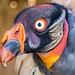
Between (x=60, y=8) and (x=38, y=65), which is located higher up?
(x=60, y=8)

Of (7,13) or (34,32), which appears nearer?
(34,32)

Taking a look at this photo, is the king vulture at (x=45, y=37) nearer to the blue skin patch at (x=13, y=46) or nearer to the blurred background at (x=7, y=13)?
the blue skin patch at (x=13, y=46)

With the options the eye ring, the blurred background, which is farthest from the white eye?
the blurred background

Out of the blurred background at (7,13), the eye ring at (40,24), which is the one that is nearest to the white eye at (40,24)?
the eye ring at (40,24)

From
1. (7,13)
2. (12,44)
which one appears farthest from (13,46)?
(7,13)

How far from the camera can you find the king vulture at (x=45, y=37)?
284 mm

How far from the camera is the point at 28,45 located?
0.95 feet

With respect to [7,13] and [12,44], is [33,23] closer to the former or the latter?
[12,44]

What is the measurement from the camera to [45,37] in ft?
0.97

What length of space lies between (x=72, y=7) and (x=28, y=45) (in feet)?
0.38

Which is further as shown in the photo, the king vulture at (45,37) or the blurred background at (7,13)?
the blurred background at (7,13)

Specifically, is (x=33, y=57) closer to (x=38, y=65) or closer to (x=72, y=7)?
(x=38, y=65)

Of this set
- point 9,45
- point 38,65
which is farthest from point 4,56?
point 38,65

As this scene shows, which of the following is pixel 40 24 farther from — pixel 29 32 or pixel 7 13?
pixel 7 13
